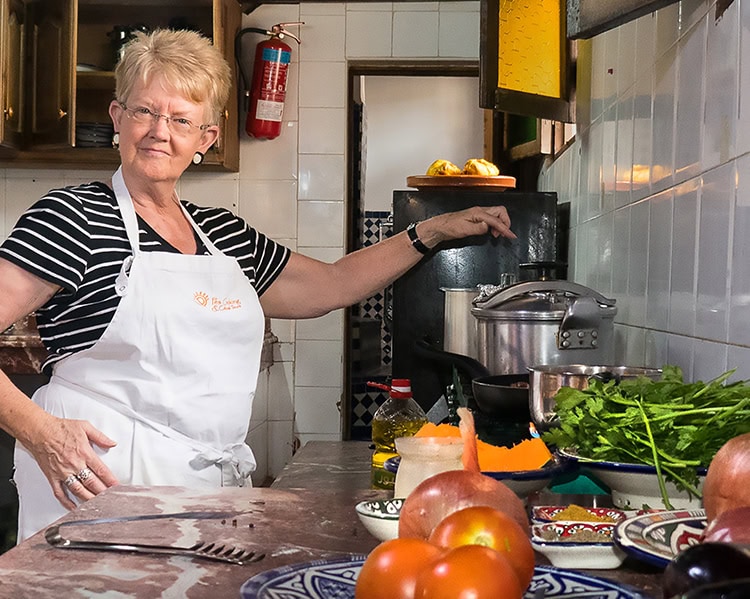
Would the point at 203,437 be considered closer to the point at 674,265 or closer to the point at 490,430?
the point at 490,430

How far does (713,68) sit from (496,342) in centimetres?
81

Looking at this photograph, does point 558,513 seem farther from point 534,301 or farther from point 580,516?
point 534,301

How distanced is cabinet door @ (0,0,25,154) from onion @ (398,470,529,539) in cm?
407

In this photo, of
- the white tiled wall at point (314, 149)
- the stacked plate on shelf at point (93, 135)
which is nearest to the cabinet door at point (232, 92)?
the white tiled wall at point (314, 149)

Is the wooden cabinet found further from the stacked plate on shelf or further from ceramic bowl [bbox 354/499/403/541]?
ceramic bowl [bbox 354/499/403/541]

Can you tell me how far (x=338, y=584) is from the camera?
751 mm

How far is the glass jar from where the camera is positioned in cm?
109

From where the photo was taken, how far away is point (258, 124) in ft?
16.2

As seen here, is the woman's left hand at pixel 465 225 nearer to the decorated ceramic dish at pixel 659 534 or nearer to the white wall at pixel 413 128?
the decorated ceramic dish at pixel 659 534

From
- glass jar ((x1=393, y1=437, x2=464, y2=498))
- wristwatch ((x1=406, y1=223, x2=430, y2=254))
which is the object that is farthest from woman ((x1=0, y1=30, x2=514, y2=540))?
glass jar ((x1=393, y1=437, x2=464, y2=498))

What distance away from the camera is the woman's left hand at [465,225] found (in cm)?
301

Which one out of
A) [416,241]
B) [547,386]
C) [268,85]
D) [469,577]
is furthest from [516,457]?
[268,85]

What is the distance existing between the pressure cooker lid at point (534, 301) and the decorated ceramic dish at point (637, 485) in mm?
983

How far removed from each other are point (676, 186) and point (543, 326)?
43cm
